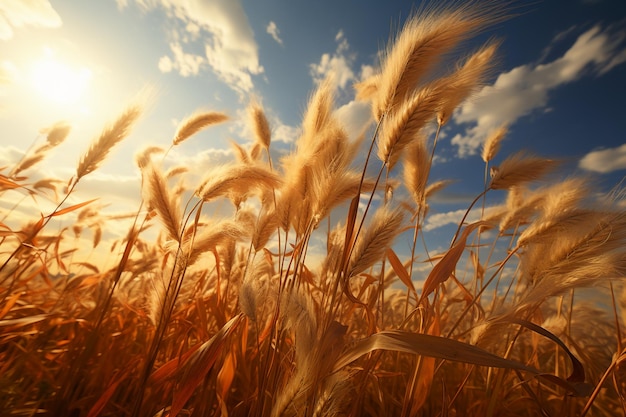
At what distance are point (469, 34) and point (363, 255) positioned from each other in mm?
1175

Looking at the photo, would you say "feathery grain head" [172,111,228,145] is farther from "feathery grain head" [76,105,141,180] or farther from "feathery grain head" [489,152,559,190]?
"feathery grain head" [489,152,559,190]

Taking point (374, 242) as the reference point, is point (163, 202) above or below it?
above

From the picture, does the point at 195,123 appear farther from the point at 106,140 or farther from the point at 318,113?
the point at 318,113

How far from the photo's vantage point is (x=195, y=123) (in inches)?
94.5

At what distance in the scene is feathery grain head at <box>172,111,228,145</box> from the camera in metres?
2.30

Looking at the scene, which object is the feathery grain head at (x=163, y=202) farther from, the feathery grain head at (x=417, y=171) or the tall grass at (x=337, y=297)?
the feathery grain head at (x=417, y=171)

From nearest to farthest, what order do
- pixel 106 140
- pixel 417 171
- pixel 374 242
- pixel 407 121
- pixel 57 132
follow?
1. pixel 374 242
2. pixel 407 121
3. pixel 106 140
4. pixel 417 171
5. pixel 57 132

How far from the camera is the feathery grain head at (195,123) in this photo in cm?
230

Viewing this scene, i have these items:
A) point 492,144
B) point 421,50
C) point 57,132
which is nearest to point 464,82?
point 421,50

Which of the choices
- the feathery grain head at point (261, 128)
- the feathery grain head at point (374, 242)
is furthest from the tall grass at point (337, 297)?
the feathery grain head at point (261, 128)

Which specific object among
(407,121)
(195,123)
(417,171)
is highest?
(195,123)

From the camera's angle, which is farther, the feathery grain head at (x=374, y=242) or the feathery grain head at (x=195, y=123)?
the feathery grain head at (x=195, y=123)

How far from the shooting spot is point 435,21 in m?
1.40

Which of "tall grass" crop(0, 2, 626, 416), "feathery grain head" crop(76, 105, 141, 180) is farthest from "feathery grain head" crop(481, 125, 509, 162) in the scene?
"feathery grain head" crop(76, 105, 141, 180)
